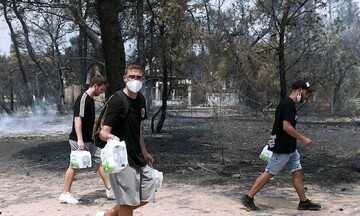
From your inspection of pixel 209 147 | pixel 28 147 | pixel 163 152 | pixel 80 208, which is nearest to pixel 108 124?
pixel 80 208

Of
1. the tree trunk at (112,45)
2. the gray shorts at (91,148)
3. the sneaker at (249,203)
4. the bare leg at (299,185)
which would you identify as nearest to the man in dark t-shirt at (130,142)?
the sneaker at (249,203)

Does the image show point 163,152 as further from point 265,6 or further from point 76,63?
point 76,63

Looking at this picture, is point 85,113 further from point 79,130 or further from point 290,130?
point 290,130

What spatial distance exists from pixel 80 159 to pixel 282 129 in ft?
8.79

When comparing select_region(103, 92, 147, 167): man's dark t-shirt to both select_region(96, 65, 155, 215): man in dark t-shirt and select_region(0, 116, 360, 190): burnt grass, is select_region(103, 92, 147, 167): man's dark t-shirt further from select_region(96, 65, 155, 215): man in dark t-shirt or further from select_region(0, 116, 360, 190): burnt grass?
select_region(0, 116, 360, 190): burnt grass

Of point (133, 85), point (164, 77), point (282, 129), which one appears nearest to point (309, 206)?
point (282, 129)

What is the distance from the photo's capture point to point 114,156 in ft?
13.9

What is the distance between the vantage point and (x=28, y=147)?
42.7 feet

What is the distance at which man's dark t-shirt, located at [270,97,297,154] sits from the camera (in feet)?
19.7

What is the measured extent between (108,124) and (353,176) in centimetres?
553

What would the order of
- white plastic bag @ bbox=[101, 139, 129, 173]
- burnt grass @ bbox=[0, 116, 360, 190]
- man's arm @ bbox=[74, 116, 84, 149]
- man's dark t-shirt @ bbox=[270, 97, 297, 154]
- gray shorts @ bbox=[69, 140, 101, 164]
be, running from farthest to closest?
burnt grass @ bbox=[0, 116, 360, 190] → gray shorts @ bbox=[69, 140, 101, 164] → man's arm @ bbox=[74, 116, 84, 149] → man's dark t-shirt @ bbox=[270, 97, 297, 154] → white plastic bag @ bbox=[101, 139, 129, 173]

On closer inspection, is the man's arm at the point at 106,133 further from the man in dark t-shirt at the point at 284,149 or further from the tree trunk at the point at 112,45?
the tree trunk at the point at 112,45

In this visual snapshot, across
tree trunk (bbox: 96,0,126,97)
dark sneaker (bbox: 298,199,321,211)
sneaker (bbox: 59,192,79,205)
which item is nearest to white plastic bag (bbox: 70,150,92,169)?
sneaker (bbox: 59,192,79,205)

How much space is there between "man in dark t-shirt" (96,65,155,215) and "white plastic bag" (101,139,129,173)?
0.34ft
